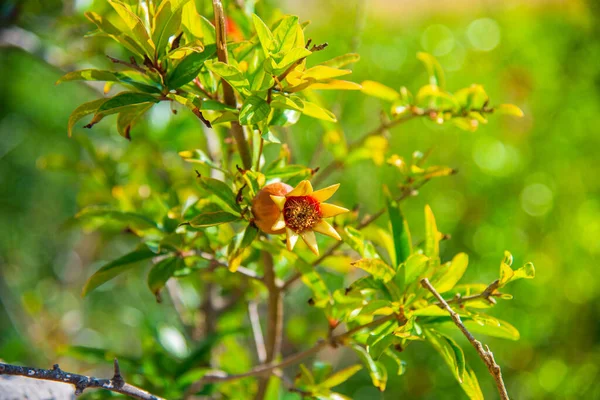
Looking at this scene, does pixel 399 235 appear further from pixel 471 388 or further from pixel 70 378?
pixel 70 378

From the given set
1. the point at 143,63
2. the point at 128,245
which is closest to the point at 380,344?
the point at 143,63

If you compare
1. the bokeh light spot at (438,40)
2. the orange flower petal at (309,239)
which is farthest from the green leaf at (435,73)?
the bokeh light spot at (438,40)

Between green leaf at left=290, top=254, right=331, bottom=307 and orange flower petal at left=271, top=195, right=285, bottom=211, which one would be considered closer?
orange flower petal at left=271, top=195, right=285, bottom=211

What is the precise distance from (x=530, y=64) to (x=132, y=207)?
4.02ft

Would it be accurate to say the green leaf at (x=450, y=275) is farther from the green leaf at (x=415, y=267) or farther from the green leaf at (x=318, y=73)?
the green leaf at (x=318, y=73)

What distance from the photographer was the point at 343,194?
54.2 inches

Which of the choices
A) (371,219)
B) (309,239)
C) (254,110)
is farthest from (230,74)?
(371,219)

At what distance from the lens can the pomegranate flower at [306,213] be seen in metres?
0.40

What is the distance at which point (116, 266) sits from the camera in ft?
1.60

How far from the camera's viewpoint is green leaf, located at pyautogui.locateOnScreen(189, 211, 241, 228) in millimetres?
398

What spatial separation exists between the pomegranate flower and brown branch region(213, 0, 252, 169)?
0.06 metres

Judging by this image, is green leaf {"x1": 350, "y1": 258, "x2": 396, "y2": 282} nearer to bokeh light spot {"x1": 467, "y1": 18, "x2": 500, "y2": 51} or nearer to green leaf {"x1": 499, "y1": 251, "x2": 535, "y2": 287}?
green leaf {"x1": 499, "y1": 251, "x2": 535, "y2": 287}

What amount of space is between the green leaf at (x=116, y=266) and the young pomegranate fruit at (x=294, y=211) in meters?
0.14

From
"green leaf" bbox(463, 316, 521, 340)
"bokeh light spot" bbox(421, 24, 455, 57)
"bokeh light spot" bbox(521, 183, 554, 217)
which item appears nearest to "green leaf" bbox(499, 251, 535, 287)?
"green leaf" bbox(463, 316, 521, 340)
